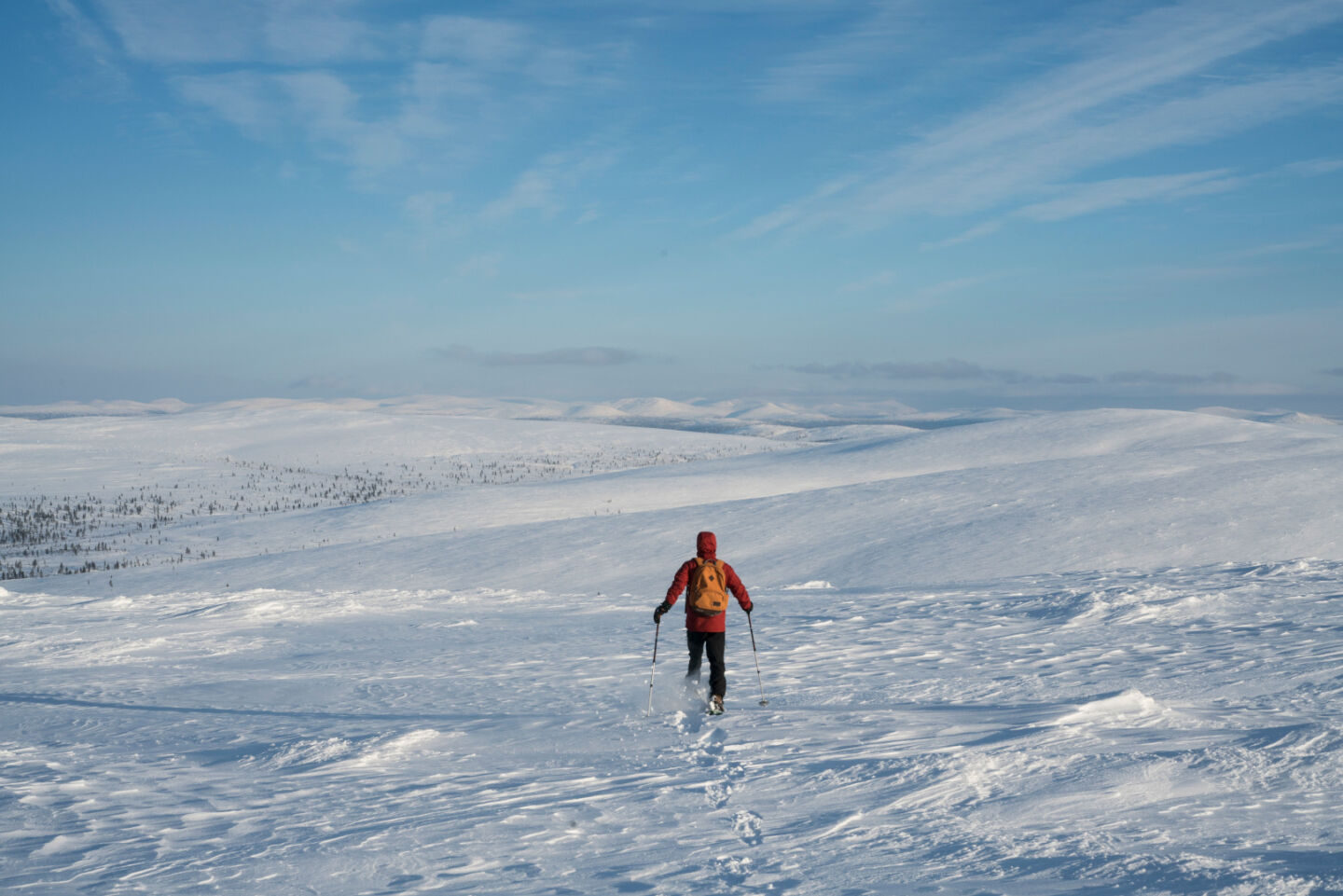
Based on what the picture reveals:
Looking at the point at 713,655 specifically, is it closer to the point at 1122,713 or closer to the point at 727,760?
the point at 727,760

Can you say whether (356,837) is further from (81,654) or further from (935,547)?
(935,547)

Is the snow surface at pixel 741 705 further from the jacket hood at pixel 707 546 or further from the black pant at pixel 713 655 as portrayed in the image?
the jacket hood at pixel 707 546

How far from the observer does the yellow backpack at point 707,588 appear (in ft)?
24.9

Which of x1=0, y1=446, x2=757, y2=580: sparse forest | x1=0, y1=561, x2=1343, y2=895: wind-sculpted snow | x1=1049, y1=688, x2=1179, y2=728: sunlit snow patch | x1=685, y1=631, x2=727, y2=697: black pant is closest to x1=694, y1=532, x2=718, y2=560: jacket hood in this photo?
x1=685, y1=631, x2=727, y2=697: black pant

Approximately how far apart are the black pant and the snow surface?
36cm

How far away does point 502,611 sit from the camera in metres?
14.2

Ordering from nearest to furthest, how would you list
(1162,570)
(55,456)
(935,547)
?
(1162,570) < (935,547) < (55,456)

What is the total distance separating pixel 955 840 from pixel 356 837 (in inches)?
125

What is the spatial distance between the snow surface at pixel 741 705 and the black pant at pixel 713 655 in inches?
14.2

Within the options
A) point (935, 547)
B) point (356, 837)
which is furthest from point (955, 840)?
point (935, 547)

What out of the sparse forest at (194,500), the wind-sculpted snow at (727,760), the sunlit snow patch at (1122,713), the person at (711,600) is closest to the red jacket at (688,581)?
the person at (711,600)

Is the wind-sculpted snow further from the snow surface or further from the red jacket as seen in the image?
the red jacket

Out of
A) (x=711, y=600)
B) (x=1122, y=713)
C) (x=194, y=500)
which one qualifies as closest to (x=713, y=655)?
(x=711, y=600)

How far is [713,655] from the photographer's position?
299 inches
